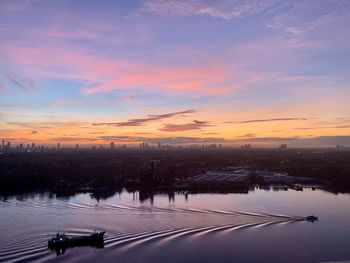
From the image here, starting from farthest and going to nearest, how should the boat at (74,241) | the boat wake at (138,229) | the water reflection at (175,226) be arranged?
the boat at (74,241) → the boat wake at (138,229) → the water reflection at (175,226)

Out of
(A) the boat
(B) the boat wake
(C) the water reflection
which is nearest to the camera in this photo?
(C) the water reflection

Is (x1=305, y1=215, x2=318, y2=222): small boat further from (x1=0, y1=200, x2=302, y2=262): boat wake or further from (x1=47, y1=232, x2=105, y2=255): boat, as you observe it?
(x1=47, y1=232, x2=105, y2=255): boat

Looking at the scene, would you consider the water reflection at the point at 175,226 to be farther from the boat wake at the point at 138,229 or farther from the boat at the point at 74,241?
the boat at the point at 74,241

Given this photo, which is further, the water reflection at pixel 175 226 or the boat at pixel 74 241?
the boat at pixel 74 241

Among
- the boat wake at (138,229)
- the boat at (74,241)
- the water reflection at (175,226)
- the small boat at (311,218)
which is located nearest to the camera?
the water reflection at (175,226)

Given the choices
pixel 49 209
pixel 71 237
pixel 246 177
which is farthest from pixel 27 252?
pixel 246 177

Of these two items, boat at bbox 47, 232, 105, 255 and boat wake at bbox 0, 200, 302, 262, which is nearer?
boat wake at bbox 0, 200, 302, 262

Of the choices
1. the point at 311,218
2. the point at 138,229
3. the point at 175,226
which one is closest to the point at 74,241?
the point at 138,229

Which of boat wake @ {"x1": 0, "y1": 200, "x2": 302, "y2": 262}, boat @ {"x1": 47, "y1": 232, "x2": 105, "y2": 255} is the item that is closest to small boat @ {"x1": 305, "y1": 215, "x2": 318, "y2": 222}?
boat wake @ {"x1": 0, "y1": 200, "x2": 302, "y2": 262}

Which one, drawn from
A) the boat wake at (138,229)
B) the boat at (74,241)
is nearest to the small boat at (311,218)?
the boat wake at (138,229)
